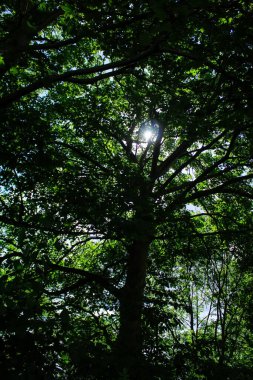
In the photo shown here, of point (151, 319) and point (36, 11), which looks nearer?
point (151, 319)

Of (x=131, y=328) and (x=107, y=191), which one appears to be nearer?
(x=131, y=328)

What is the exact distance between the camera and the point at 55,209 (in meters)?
5.34

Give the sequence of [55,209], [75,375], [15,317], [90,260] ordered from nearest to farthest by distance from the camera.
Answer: [15,317] → [75,375] → [55,209] → [90,260]

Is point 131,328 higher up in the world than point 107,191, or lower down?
lower down

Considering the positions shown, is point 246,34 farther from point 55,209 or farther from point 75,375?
point 75,375

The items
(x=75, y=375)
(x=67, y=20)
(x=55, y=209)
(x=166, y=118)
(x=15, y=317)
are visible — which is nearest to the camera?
(x=15, y=317)

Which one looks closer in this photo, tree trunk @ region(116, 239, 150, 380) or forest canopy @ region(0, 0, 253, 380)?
forest canopy @ region(0, 0, 253, 380)

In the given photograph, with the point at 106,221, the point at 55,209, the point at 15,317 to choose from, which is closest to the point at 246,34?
the point at 106,221

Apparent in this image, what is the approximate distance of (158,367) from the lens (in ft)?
13.4

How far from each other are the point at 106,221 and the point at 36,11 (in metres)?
4.71

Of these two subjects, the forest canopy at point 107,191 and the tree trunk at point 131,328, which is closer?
the forest canopy at point 107,191

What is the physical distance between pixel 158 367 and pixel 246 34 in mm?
4970

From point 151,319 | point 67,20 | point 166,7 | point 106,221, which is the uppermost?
point 67,20

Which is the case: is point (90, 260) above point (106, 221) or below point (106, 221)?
above
